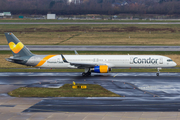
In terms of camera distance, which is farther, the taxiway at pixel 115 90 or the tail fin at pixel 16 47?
the tail fin at pixel 16 47

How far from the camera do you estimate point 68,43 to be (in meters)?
92.8

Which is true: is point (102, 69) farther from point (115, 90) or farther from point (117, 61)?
point (115, 90)

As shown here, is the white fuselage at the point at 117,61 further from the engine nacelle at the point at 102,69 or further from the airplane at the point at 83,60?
the engine nacelle at the point at 102,69

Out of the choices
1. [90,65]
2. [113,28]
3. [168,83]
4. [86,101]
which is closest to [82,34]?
[113,28]

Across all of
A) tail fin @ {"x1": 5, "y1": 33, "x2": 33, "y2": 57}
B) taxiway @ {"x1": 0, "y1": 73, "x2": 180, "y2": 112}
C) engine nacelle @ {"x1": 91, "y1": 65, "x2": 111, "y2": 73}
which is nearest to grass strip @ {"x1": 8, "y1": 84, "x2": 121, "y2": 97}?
taxiway @ {"x1": 0, "y1": 73, "x2": 180, "y2": 112}

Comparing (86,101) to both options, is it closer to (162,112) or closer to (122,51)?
(162,112)

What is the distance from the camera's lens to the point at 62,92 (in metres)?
37.6

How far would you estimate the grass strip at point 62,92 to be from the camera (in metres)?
36.0

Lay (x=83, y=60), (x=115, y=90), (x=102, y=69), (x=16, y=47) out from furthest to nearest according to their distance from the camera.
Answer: (x=16, y=47)
(x=83, y=60)
(x=102, y=69)
(x=115, y=90)

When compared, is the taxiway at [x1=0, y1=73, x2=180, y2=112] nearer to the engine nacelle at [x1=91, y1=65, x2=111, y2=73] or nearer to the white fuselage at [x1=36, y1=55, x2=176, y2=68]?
the engine nacelle at [x1=91, y1=65, x2=111, y2=73]

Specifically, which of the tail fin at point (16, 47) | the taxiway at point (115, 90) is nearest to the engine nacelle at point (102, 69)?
the taxiway at point (115, 90)

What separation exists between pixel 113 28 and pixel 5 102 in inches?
3900

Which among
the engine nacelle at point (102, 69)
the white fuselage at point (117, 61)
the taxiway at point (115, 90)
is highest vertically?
the white fuselage at point (117, 61)

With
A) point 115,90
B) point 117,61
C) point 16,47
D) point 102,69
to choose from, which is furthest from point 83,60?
point 115,90
